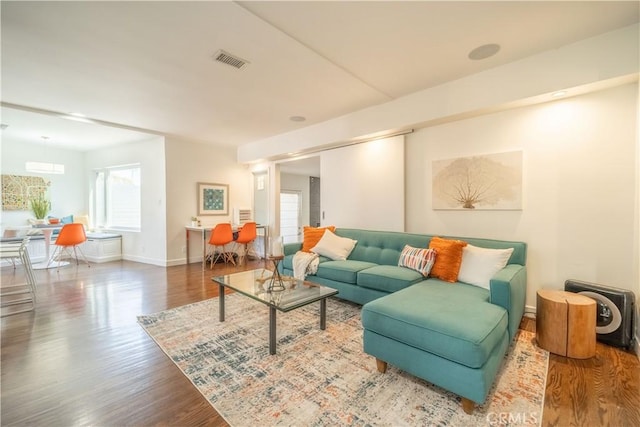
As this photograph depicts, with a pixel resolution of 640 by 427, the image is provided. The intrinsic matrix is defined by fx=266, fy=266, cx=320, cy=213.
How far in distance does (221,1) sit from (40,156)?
23.7 ft

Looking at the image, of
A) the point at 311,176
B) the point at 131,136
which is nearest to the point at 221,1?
the point at 131,136

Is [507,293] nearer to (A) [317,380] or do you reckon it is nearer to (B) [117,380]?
(A) [317,380]

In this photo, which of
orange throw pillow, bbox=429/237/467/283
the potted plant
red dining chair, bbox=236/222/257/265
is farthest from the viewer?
the potted plant

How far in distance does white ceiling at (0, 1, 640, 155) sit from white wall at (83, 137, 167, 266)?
1.65 meters

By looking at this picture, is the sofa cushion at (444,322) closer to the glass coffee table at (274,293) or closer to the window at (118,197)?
the glass coffee table at (274,293)

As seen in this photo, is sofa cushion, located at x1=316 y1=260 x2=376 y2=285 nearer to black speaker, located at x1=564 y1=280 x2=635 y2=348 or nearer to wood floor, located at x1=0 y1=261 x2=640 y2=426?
wood floor, located at x1=0 y1=261 x2=640 y2=426

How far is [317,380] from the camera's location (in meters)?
1.84

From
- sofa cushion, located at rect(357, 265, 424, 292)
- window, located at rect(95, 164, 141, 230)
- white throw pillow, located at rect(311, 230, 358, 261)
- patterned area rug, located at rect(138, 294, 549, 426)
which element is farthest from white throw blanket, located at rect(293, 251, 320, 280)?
window, located at rect(95, 164, 141, 230)

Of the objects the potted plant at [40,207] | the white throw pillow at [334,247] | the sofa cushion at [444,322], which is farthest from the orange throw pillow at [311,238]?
the potted plant at [40,207]

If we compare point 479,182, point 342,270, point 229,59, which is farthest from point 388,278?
point 229,59

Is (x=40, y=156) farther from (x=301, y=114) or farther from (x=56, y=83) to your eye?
(x=301, y=114)

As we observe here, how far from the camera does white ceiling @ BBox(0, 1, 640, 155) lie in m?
1.96

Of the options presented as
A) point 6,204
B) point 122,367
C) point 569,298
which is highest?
point 6,204

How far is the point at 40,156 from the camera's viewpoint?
20.2ft
